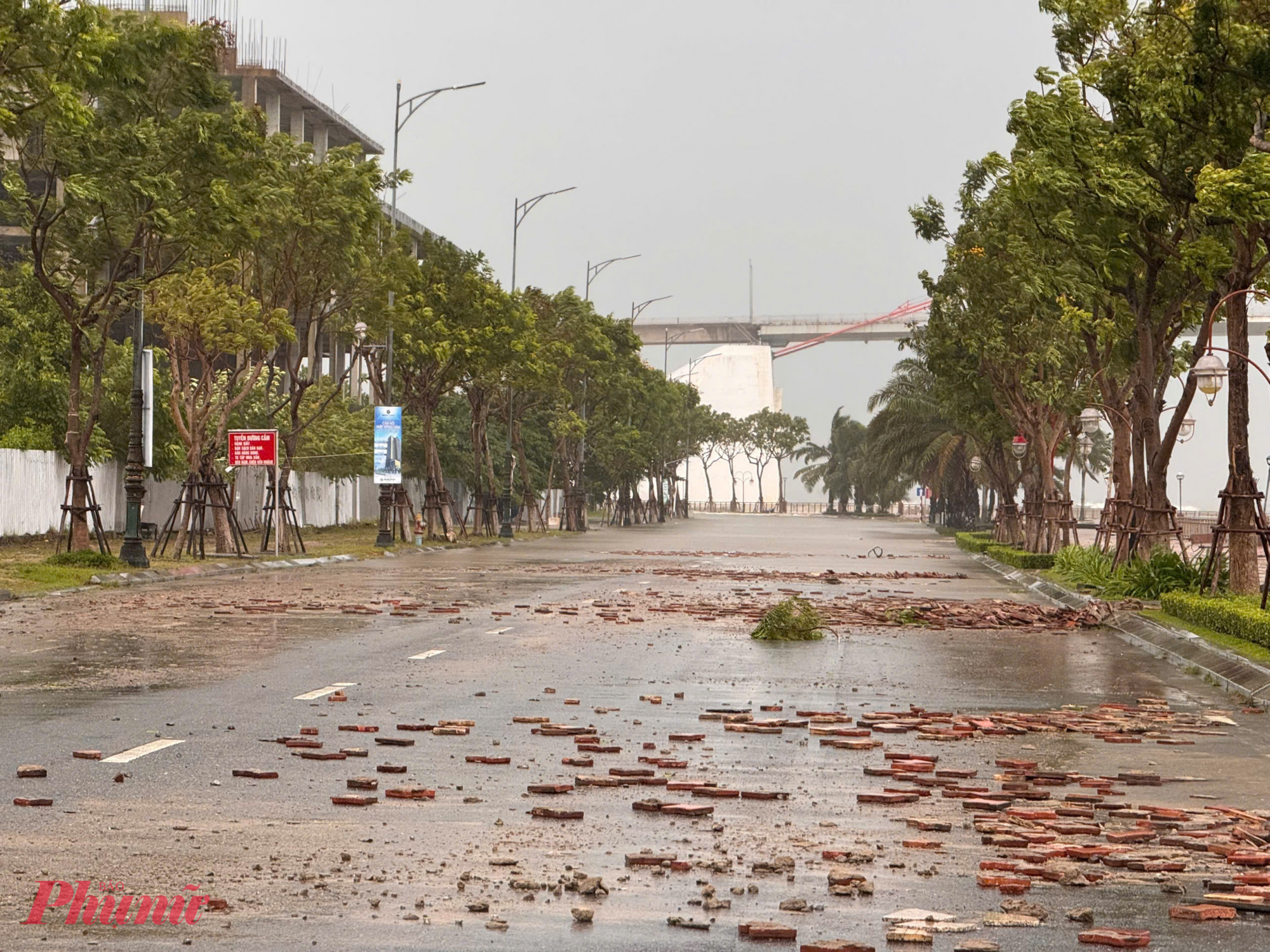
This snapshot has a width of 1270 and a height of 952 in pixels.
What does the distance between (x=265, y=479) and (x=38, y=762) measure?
2028 inches

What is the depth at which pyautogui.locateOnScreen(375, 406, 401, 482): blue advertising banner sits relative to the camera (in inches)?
2092

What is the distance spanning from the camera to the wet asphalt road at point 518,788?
664 cm

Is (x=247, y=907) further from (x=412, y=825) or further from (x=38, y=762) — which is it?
(x=38, y=762)

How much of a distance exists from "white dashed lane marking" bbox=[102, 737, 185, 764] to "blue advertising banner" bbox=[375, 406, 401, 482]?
42116mm

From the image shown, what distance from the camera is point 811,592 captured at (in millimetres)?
32562

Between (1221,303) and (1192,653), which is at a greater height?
(1221,303)

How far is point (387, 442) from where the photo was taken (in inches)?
2100

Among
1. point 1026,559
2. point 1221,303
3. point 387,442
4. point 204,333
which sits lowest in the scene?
point 1026,559

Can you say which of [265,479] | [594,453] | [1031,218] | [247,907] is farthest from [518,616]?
[594,453]

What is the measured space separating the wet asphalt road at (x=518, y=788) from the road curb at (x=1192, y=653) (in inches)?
13.9

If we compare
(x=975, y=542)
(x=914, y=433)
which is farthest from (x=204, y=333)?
(x=914, y=433)

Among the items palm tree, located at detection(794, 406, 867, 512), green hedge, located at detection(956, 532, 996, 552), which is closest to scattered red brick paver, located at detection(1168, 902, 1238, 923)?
green hedge, located at detection(956, 532, 996, 552)

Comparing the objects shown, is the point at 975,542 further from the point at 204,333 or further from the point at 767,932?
the point at 767,932

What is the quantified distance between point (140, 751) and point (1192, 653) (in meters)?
13.1
